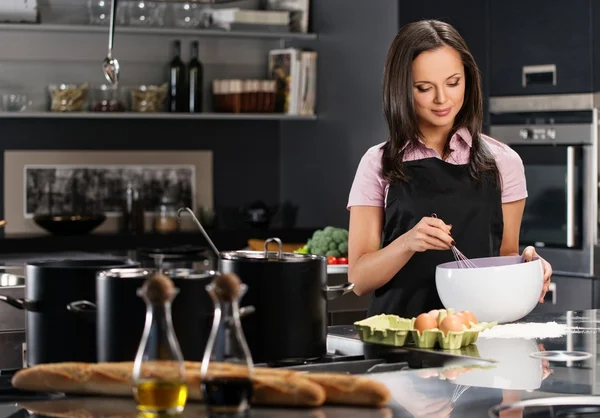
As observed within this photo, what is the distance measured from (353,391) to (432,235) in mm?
859

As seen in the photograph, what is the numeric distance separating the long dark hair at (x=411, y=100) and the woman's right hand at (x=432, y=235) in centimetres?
37

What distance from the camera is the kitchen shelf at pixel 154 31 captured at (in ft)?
18.5

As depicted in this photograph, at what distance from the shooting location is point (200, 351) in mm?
1656

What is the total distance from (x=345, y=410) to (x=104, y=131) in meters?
4.86

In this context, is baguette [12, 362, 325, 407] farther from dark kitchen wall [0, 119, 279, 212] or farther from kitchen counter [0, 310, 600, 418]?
dark kitchen wall [0, 119, 279, 212]

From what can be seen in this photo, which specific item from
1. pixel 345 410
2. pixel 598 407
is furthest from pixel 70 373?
pixel 598 407

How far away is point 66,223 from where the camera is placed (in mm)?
5570

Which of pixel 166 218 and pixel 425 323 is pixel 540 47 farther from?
pixel 425 323

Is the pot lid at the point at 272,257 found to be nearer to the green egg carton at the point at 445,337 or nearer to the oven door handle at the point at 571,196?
the green egg carton at the point at 445,337

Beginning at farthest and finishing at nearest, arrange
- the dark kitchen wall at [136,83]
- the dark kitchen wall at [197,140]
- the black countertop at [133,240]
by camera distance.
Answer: the dark kitchen wall at [197,140] < the dark kitchen wall at [136,83] < the black countertop at [133,240]

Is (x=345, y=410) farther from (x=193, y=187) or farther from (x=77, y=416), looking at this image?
(x=193, y=187)

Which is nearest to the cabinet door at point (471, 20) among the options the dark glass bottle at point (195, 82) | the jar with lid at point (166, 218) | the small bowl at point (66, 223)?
the dark glass bottle at point (195, 82)

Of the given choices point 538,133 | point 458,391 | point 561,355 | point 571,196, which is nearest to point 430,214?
point 561,355

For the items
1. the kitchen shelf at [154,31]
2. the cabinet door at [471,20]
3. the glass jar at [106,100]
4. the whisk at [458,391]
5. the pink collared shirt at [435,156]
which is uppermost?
the kitchen shelf at [154,31]
